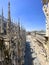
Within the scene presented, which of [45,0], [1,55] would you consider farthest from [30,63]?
[45,0]

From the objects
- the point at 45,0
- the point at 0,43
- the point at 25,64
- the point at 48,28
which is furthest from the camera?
the point at 25,64

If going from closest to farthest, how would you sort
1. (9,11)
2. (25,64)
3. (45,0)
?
(45,0) < (9,11) < (25,64)

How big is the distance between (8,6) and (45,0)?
11154 millimetres

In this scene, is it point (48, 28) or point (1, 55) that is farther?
A: point (1, 55)

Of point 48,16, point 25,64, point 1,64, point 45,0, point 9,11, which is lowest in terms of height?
point 25,64

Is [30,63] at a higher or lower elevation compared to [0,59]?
lower

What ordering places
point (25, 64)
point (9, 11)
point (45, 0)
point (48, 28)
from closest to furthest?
1. point (48, 28)
2. point (45, 0)
3. point (9, 11)
4. point (25, 64)

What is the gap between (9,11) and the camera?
12898 mm

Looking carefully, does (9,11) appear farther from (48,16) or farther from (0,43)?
(48,16)

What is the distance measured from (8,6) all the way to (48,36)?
11.3 meters

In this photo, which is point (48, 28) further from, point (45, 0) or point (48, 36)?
point (45, 0)

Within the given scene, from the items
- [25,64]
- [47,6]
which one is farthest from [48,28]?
[25,64]

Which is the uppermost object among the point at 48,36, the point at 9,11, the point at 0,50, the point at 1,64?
the point at 9,11

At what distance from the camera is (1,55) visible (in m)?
8.41
